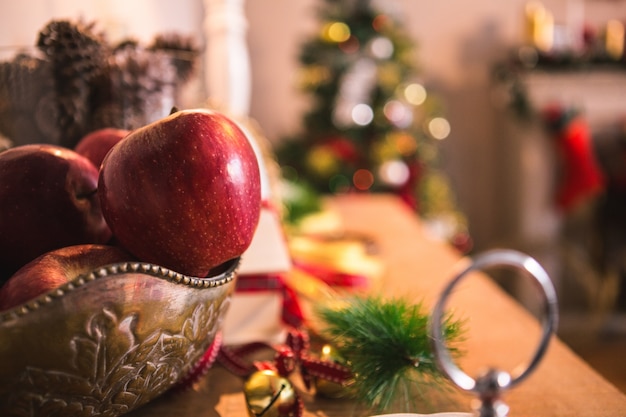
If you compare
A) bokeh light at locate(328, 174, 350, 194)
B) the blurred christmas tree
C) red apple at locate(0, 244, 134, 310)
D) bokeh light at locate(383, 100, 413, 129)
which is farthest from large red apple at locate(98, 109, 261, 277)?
bokeh light at locate(383, 100, 413, 129)

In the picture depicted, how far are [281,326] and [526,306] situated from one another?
2.32 metres

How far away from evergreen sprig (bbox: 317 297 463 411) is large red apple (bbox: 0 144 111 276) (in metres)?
0.22

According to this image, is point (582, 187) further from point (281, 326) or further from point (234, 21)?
Answer: point (281, 326)

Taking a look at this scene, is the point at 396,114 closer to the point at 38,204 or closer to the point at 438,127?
the point at 438,127

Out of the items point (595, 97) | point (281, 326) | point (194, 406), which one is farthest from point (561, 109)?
point (194, 406)

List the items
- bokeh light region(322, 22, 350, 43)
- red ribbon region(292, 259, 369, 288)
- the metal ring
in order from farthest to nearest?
1. bokeh light region(322, 22, 350, 43)
2. red ribbon region(292, 259, 369, 288)
3. the metal ring

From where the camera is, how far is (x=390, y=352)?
0.47 metres

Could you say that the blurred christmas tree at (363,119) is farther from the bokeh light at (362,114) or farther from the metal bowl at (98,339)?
the metal bowl at (98,339)

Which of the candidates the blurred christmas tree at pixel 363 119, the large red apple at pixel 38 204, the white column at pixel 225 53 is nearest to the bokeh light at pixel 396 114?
the blurred christmas tree at pixel 363 119

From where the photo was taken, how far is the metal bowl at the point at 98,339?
330mm

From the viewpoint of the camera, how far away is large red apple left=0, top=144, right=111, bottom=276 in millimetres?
420

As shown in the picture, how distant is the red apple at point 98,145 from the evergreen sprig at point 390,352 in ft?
0.80

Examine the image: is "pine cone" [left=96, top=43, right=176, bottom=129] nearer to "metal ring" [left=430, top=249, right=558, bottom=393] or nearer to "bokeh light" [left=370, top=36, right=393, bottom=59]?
"metal ring" [left=430, top=249, right=558, bottom=393]

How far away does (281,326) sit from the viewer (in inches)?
26.1
